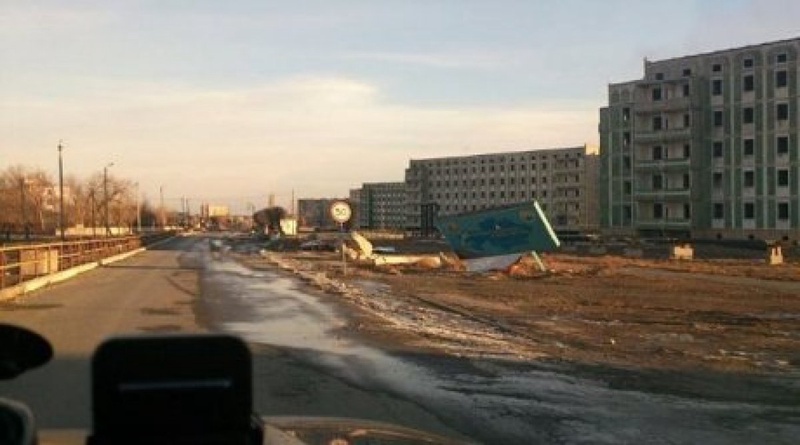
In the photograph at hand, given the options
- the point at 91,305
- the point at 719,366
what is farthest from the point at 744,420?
the point at 91,305

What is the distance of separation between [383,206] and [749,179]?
107 meters

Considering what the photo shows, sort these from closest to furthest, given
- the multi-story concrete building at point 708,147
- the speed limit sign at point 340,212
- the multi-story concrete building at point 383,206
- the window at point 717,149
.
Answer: the speed limit sign at point 340,212 < the multi-story concrete building at point 708,147 < the window at point 717,149 < the multi-story concrete building at point 383,206

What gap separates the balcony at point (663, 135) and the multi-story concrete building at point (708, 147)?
0.32 feet

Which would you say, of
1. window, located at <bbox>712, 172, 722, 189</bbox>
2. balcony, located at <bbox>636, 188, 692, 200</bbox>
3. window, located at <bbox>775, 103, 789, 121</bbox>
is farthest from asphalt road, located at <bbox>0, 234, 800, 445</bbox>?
balcony, located at <bbox>636, 188, 692, 200</bbox>

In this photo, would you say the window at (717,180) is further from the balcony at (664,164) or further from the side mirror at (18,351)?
the side mirror at (18,351)

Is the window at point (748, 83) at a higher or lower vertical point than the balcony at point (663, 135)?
higher

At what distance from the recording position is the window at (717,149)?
3745 inches

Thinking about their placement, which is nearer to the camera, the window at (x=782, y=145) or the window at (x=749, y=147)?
the window at (x=782, y=145)

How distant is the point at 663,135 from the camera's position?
97688 mm

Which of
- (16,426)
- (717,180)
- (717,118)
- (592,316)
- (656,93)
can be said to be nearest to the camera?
(16,426)

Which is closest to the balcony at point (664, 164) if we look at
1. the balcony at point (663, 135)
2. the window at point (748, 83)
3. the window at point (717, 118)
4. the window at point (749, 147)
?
the balcony at point (663, 135)

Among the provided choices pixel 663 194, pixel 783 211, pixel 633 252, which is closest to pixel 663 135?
pixel 663 194

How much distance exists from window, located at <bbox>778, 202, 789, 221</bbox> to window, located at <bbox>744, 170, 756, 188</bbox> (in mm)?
3366

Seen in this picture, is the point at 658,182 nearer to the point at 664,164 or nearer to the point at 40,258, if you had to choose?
the point at 664,164
